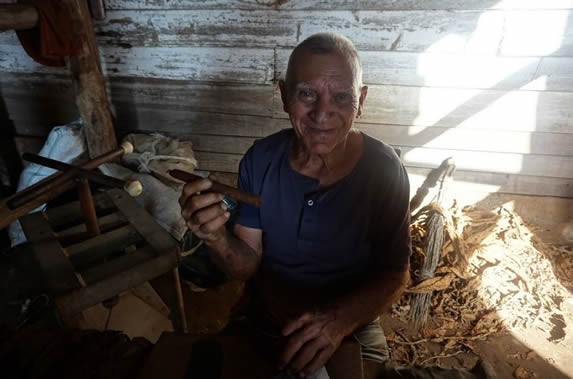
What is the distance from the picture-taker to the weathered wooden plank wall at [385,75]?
2.57 meters

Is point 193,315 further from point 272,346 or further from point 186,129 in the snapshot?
point 272,346

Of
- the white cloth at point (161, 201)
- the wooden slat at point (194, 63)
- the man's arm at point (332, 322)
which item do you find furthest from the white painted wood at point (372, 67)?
the man's arm at point (332, 322)

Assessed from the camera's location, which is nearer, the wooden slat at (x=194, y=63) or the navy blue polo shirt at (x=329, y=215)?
the navy blue polo shirt at (x=329, y=215)

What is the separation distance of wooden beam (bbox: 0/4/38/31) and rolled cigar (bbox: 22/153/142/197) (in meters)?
1.16

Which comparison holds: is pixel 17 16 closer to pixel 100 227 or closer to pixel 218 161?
pixel 100 227

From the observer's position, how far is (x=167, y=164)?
2998 mm

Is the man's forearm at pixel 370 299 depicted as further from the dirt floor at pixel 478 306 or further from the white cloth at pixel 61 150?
the white cloth at pixel 61 150

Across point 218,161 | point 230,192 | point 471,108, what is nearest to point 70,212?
point 218,161

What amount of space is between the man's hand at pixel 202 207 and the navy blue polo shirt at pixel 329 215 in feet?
1.19

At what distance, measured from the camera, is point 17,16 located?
233cm

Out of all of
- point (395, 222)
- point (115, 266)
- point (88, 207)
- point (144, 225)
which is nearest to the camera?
point (395, 222)

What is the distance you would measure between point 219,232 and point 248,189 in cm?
32

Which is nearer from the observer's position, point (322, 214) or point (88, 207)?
point (322, 214)

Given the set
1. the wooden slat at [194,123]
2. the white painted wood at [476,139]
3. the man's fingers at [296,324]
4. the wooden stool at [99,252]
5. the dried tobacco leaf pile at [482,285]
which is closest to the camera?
the man's fingers at [296,324]
